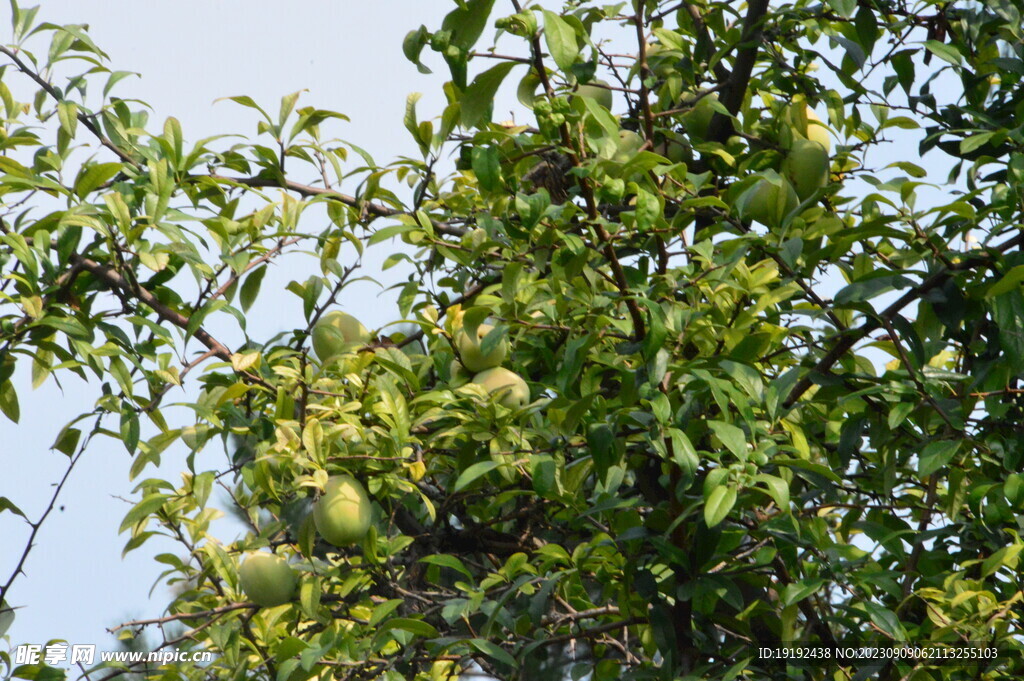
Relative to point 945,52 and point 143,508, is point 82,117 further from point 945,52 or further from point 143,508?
point 945,52

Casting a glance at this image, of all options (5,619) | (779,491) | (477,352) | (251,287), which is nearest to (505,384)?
(477,352)

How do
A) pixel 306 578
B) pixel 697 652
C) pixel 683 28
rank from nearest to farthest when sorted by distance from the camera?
pixel 697 652 < pixel 306 578 < pixel 683 28

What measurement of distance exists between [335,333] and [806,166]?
0.78m

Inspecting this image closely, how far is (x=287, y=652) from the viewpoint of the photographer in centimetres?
142

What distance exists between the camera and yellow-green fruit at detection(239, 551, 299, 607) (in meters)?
1.53

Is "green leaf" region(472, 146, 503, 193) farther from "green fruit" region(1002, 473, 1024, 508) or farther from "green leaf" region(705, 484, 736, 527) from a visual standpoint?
"green fruit" region(1002, 473, 1024, 508)

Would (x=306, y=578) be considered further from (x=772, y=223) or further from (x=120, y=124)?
(x=772, y=223)

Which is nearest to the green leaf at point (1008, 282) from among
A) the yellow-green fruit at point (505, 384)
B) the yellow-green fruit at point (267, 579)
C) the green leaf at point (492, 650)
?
the yellow-green fruit at point (505, 384)

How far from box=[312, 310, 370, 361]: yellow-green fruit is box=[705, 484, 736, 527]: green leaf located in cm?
73

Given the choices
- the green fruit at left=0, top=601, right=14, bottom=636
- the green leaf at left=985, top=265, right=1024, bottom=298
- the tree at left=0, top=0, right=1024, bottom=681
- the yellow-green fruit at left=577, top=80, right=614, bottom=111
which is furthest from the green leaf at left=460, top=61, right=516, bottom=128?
the green fruit at left=0, top=601, right=14, bottom=636

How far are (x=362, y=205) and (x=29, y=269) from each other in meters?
0.53

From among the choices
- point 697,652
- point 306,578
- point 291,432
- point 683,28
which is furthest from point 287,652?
point 683,28

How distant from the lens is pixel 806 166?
1576 millimetres

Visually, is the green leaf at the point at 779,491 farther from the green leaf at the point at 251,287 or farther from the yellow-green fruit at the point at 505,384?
the green leaf at the point at 251,287
